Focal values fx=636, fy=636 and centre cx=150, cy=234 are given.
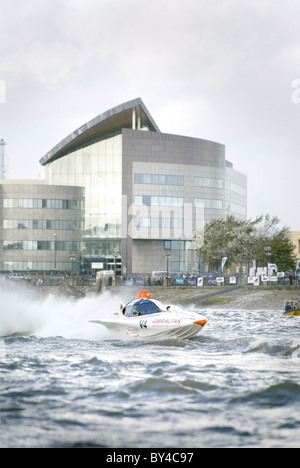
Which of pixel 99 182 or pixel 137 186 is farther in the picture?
pixel 99 182

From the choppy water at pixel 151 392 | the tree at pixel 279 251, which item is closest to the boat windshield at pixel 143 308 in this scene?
the choppy water at pixel 151 392

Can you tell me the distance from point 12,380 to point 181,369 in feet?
16.9

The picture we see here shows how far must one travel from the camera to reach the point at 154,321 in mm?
27406

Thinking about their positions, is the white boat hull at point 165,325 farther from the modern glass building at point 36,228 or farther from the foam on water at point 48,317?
the modern glass building at point 36,228

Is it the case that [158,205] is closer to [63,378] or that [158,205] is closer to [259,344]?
[259,344]

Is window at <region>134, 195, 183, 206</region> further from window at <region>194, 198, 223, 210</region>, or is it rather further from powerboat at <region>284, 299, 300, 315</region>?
powerboat at <region>284, 299, 300, 315</region>

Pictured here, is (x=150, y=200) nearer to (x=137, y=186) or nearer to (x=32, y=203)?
(x=137, y=186)

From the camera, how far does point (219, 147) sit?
108625 mm

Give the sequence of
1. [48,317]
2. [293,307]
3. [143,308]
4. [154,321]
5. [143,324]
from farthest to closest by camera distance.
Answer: [293,307] < [48,317] < [143,308] < [143,324] < [154,321]

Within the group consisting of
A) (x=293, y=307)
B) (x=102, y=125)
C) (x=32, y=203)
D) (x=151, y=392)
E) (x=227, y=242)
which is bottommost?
(x=293, y=307)

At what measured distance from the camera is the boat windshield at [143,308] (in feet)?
91.9

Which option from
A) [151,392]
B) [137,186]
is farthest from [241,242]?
[151,392]

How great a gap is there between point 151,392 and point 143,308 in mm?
11736

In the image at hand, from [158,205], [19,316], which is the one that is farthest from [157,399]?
[158,205]
